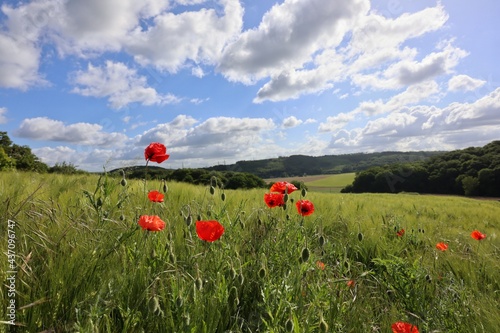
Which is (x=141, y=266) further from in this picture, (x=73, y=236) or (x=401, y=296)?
(x=401, y=296)

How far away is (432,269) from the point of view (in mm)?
2398

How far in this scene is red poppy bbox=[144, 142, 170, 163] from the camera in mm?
2152

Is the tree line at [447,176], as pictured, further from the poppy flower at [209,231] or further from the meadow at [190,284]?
the poppy flower at [209,231]

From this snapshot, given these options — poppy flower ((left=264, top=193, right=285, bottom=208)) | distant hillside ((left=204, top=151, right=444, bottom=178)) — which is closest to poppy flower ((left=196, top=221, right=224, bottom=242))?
poppy flower ((left=264, top=193, right=285, bottom=208))

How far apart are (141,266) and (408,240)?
10.1 ft

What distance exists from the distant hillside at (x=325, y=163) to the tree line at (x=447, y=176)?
8803 mm

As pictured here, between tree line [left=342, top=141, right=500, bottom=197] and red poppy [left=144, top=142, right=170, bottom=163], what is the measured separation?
142 ft

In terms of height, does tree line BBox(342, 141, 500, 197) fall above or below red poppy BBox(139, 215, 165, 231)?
below

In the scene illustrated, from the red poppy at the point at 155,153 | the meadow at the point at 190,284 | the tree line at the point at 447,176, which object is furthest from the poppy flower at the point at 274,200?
the tree line at the point at 447,176

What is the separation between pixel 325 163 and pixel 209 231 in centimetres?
7683

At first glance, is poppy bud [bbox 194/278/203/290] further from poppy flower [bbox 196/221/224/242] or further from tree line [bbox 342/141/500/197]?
tree line [bbox 342/141/500/197]

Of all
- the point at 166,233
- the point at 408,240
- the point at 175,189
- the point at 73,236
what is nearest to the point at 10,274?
the point at 73,236

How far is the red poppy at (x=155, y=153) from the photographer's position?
2.15 metres

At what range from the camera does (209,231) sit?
1370 millimetres
